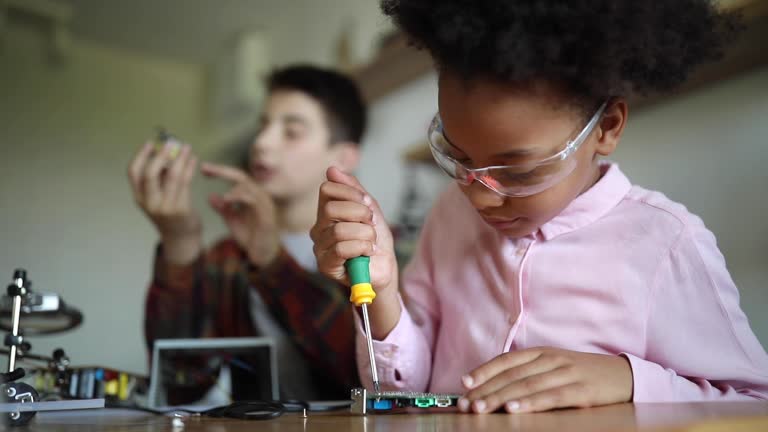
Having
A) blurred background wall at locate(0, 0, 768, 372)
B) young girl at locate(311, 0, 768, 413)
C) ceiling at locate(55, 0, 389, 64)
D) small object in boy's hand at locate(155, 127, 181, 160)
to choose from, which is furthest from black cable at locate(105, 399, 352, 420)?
ceiling at locate(55, 0, 389, 64)

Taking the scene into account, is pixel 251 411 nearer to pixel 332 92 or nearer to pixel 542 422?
pixel 542 422

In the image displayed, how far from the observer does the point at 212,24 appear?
2.75 meters

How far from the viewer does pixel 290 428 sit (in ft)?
1.65

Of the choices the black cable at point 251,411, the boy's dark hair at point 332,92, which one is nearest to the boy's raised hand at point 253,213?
the boy's dark hair at point 332,92

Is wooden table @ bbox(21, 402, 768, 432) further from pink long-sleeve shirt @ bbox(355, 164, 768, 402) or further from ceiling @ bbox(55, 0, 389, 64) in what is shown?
ceiling @ bbox(55, 0, 389, 64)

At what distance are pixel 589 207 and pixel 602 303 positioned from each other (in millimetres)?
126

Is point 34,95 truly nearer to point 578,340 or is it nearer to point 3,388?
point 3,388

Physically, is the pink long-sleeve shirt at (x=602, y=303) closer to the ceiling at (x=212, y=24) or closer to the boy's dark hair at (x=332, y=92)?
the boy's dark hair at (x=332, y=92)

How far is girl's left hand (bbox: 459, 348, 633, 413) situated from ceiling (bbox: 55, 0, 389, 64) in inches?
72.7

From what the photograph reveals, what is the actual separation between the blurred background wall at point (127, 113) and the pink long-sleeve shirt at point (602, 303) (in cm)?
96

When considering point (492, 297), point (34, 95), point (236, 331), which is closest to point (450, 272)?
point (492, 297)

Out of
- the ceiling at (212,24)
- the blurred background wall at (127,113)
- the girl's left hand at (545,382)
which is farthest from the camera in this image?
the ceiling at (212,24)

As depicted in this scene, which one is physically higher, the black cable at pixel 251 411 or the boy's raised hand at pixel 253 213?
the boy's raised hand at pixel 253 213

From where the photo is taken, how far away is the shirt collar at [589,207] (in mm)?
807
